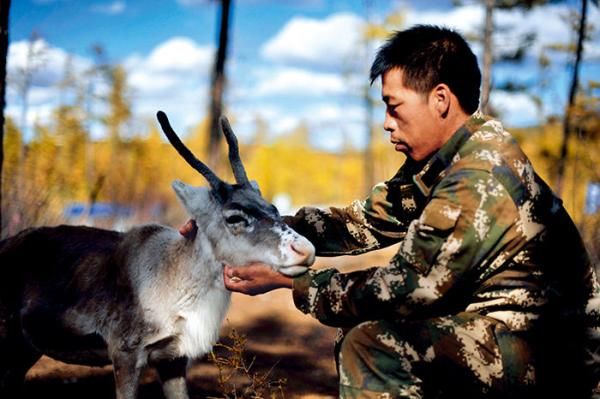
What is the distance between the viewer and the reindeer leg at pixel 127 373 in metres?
3.90

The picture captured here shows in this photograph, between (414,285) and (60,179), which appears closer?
(414,285)

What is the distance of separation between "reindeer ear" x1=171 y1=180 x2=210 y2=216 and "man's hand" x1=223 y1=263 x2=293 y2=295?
2.16ft

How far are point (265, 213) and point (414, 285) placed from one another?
123 centimetres

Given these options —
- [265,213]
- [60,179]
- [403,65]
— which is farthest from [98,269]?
[60,179]

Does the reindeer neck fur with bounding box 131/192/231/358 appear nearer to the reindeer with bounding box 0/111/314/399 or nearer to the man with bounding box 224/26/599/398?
the reindeer with bounding box 0/111/314/399

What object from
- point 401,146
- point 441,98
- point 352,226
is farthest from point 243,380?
point 441,98

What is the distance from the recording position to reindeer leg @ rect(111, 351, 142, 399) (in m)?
3.90

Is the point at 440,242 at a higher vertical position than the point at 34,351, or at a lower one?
higher

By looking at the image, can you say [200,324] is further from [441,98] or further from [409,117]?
[441,98]

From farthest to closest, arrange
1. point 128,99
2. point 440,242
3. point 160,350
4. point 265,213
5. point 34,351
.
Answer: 1. point 128,99
2. point 34,351
3. point 160,350
4. point 265,213
5. point 440,242

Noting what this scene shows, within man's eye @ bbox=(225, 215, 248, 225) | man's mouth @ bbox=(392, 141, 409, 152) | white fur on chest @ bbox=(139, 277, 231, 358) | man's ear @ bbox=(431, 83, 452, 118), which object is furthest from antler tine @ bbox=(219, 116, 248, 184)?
man's ear @ bbox=(431, 83, 452, 118)

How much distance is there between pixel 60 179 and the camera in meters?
9.21

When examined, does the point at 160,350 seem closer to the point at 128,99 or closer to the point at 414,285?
the point at 414,285

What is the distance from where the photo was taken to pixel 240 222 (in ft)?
12.5
